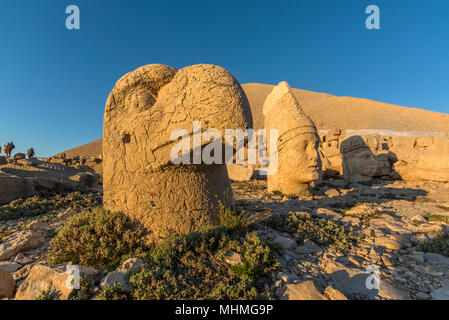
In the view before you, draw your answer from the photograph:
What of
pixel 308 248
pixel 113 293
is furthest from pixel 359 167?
pixel 113 293

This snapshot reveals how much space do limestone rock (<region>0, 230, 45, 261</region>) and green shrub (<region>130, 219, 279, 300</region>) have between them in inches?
76.8

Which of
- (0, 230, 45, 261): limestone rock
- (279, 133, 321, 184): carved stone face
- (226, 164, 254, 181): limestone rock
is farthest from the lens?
(226, 164, 254, 181): limestone rock

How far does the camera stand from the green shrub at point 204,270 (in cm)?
185

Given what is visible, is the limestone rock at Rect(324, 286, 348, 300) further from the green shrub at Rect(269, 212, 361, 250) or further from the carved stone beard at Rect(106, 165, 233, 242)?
the carved stone beard at Rect(106, 165, 233, 242)

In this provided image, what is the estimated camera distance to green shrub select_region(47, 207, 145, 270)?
2.51 meters

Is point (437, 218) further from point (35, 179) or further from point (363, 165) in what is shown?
point (35, 179)

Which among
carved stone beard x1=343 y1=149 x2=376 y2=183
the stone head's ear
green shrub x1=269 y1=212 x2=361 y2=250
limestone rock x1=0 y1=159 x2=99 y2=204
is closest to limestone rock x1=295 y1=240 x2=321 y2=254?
green shrub x1=269 y1=212 x2=361 y2=250

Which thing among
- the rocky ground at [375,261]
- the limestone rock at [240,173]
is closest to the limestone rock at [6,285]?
the rocky ground at [375,261]

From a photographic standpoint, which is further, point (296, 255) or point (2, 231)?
point (2, 231)

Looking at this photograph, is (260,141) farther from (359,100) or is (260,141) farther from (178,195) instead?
(359,100)

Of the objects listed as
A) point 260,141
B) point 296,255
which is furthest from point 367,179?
point 296,255

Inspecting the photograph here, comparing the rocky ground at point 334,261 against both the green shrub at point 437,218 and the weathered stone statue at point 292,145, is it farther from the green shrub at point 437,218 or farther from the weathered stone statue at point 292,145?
the weathered stone statue at point 292,145
